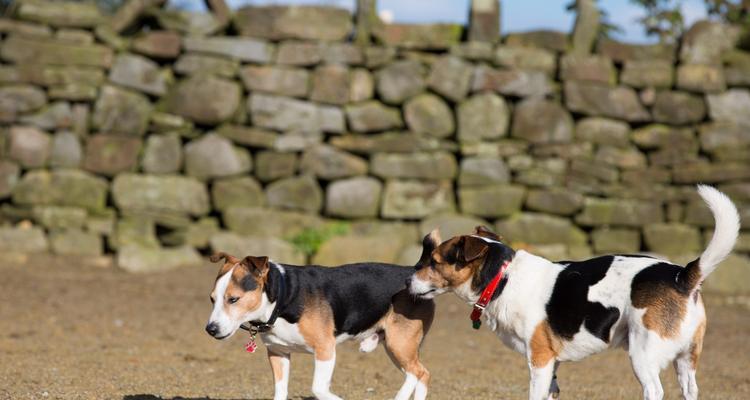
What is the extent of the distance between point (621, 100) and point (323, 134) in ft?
16.0

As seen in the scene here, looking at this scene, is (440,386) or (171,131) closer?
(440,386)

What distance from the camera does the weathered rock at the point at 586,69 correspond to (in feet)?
50.4

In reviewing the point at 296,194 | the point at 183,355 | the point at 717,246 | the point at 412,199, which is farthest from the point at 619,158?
the point at 717,246

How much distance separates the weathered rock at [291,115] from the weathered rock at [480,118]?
197 cm

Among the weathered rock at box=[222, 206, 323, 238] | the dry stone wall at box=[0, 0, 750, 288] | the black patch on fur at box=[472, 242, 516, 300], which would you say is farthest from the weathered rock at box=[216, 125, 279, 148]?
the black patch on fur at box=[472, 242, 516, 300]

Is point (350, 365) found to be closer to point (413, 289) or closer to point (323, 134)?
point (413, 289)

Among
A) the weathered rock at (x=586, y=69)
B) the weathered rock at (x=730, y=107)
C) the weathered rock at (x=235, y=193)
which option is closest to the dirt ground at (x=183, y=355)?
the weathered rock at (x=235, y=193)

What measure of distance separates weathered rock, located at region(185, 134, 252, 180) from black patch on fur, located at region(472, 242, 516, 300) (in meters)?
9.33

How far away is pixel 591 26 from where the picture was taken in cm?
1554

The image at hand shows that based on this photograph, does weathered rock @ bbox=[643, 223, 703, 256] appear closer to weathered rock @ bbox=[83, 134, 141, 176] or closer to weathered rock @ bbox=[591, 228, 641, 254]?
weathered rock @ bbox=[591, 228, 641, 254]

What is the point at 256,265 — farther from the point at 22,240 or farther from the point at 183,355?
the point at 22,240

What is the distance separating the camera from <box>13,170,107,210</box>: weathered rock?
1490 centimetres

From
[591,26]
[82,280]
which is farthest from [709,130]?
[82,280]

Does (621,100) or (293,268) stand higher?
(293,268)
